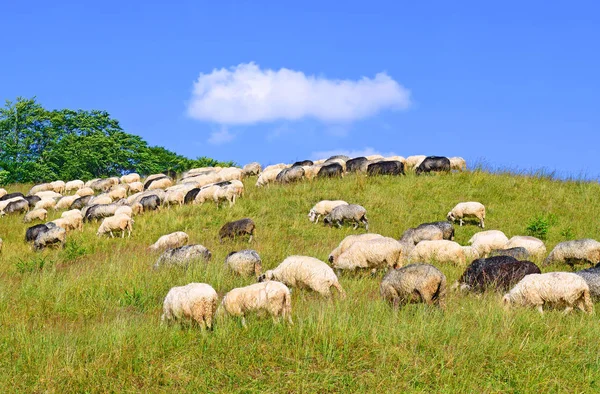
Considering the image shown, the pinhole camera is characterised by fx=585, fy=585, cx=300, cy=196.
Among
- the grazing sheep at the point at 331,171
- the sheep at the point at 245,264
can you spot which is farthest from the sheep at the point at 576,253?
the grazing sheep at the point at 331,171

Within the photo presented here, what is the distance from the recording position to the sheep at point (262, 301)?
→ 29.0 feet

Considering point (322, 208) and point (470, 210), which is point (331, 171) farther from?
point (470, 210)

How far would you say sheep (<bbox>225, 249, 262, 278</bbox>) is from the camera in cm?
1291

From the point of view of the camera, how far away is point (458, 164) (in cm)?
2652

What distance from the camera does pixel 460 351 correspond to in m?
7.87

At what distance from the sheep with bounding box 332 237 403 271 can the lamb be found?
2.51 m

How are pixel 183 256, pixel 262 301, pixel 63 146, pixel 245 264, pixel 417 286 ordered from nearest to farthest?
pixel 262 301 → pixel 417 286 → pixel 245 264 → pixel 183 256 → pixel 63 146

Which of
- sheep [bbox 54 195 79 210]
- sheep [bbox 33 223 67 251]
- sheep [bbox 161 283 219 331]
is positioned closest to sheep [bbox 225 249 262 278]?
sheep [bbox 161 283 219 331]

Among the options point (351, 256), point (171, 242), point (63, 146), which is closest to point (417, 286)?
point (351, 256)

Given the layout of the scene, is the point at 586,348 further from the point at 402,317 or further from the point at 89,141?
the point at 89,141

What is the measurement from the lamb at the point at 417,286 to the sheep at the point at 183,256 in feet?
17.2

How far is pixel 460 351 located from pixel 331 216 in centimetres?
1193

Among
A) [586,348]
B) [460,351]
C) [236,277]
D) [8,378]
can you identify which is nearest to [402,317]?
[460,351]

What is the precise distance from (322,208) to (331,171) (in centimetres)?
562
